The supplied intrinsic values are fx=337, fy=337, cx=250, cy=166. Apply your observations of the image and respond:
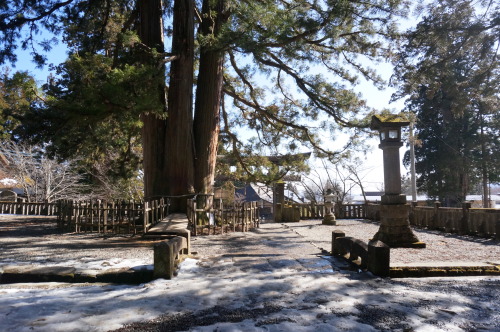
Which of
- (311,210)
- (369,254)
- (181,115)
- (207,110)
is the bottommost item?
(369,254)

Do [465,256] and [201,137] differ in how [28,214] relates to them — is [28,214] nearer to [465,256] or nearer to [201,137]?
[201,137]

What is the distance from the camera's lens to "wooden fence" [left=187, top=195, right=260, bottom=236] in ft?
33.6

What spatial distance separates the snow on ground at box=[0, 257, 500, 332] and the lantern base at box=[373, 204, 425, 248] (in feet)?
9.29

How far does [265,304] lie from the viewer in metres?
3.67

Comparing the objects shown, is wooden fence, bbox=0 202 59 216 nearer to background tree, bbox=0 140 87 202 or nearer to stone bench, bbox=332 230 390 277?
background tree, bbox=0 140 87 202

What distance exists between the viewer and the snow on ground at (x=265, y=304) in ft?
10.2

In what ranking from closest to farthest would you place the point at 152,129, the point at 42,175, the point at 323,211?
the point at 152,129 < the point at 323,211 < the point at 42,175

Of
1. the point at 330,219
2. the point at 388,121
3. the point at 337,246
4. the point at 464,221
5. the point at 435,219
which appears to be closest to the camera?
the point at 337,246

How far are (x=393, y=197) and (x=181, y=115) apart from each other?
687 centimetres

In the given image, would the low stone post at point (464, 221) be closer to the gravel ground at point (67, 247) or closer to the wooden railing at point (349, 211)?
the wooden railing at point (349, 211)

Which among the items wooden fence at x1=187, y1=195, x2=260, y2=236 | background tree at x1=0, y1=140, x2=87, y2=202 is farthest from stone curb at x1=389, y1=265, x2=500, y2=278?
background tree at x1=0, y1=140, x2=87, y2=202

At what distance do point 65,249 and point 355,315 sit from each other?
6.52m

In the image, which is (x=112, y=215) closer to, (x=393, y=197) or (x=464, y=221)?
(x=393, y=197)

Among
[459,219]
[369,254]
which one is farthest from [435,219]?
[369,254]
